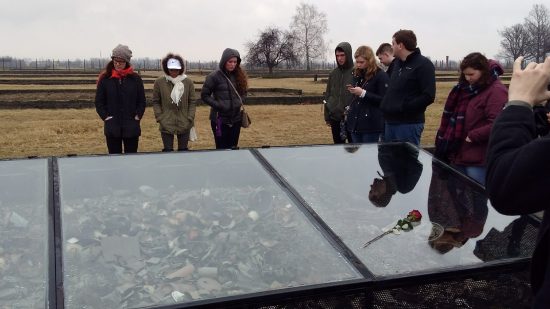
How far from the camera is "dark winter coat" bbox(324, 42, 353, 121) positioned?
19.7ft

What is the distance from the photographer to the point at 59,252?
2023mm

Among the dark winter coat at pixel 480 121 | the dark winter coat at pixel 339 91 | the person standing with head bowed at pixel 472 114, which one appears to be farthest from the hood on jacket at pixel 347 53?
the dark winter coat at pixel 480 121

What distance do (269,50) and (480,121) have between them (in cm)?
5402

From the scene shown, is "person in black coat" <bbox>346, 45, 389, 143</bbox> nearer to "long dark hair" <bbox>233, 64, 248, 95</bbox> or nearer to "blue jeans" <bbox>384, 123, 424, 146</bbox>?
"blue jeans" <bbox>384, 123, 424, 146</bbox>

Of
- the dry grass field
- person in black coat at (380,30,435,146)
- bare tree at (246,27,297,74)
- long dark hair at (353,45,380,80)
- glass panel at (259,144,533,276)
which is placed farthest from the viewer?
bare tree at (246,27,297,74)

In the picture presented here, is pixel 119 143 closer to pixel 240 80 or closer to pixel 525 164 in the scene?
pixel 240 80

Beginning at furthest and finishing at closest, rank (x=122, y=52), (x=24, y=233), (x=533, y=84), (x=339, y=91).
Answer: (x=339, y=91)
(x=122, y=52)
(x=24, y=233)
(x=533, y=84)

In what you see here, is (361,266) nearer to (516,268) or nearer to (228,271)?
(228,271)

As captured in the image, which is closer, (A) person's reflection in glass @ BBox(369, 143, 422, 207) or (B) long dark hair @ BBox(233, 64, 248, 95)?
(A) person's reflection in glass @ BBox(369, 143, 422, 207)

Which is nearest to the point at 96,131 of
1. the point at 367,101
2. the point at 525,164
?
the point at 367,101

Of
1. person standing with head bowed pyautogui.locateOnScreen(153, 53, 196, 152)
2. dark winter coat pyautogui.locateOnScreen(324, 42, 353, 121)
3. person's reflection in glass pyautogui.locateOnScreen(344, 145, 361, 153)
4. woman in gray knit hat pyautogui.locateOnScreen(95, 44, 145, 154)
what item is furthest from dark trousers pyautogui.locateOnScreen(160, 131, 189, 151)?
person's reflection in glass pyautogui.locateOnScreen(344, 145, 361, 153)

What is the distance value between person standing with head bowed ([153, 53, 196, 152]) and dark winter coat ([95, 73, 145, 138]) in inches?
14.3

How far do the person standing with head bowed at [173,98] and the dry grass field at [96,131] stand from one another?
2.25 meters

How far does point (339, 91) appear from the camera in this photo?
20.1ft
